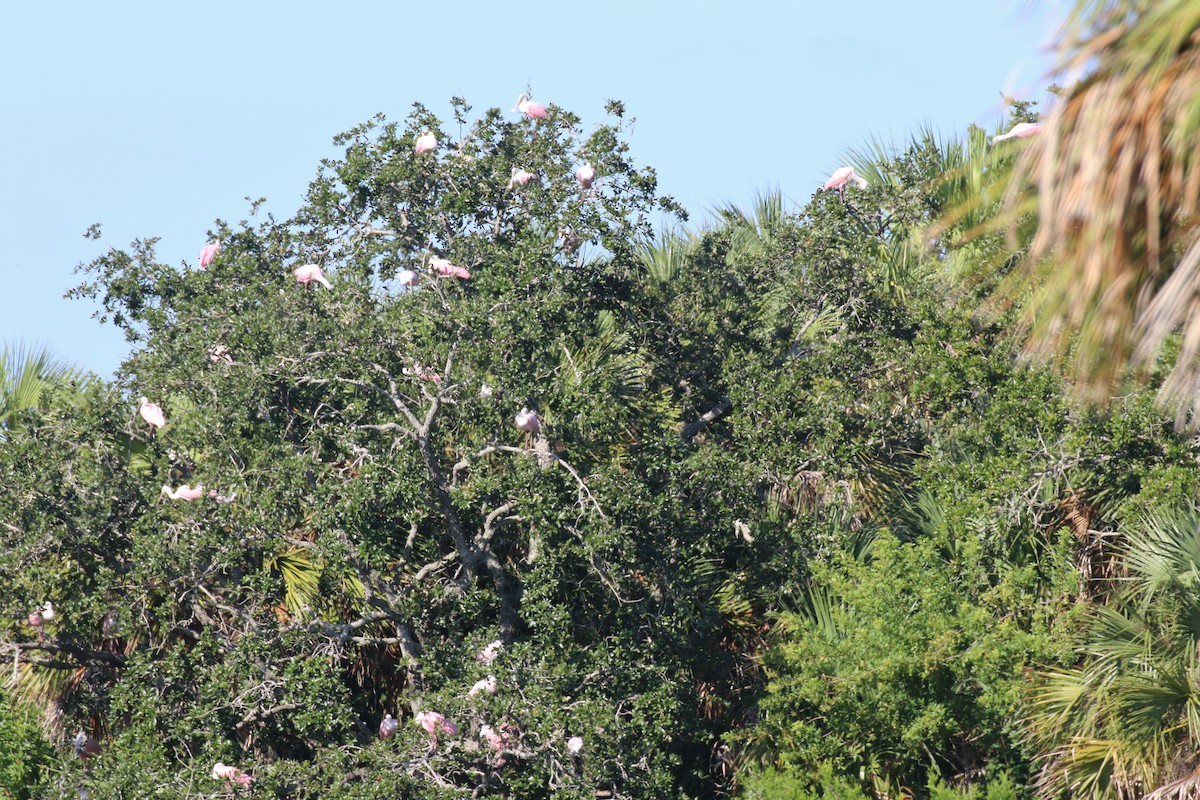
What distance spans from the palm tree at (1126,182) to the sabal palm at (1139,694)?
4.65 metres

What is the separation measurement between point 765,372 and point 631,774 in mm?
3260

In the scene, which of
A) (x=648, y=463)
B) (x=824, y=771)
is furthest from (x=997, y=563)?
(x=648, y=463)

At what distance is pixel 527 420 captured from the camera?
32.3ft

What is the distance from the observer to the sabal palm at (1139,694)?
9375mm

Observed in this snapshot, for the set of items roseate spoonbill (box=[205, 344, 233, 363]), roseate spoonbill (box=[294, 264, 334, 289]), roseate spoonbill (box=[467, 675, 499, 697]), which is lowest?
roseate spoonbill (box=[467, 675, 499, 697])

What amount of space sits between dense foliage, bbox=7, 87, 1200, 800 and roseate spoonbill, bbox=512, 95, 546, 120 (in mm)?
75

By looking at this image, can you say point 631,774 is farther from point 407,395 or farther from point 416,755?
point 407,395

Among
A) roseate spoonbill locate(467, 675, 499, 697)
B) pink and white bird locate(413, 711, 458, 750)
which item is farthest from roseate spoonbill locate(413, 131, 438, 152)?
pink and white bird locate(413, 711, 458, 750)

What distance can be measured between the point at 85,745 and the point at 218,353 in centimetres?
332

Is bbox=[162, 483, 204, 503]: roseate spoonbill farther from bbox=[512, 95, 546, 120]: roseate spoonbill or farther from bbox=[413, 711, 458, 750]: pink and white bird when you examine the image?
bbox=[512, 95, 546, 120]: roseate spoonbill

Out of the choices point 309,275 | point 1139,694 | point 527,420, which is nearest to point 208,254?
point 309,275

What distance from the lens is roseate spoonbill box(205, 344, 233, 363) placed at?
418 inches

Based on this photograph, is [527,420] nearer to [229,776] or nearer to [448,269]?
[448,269]

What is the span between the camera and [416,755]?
9750 millimetres
